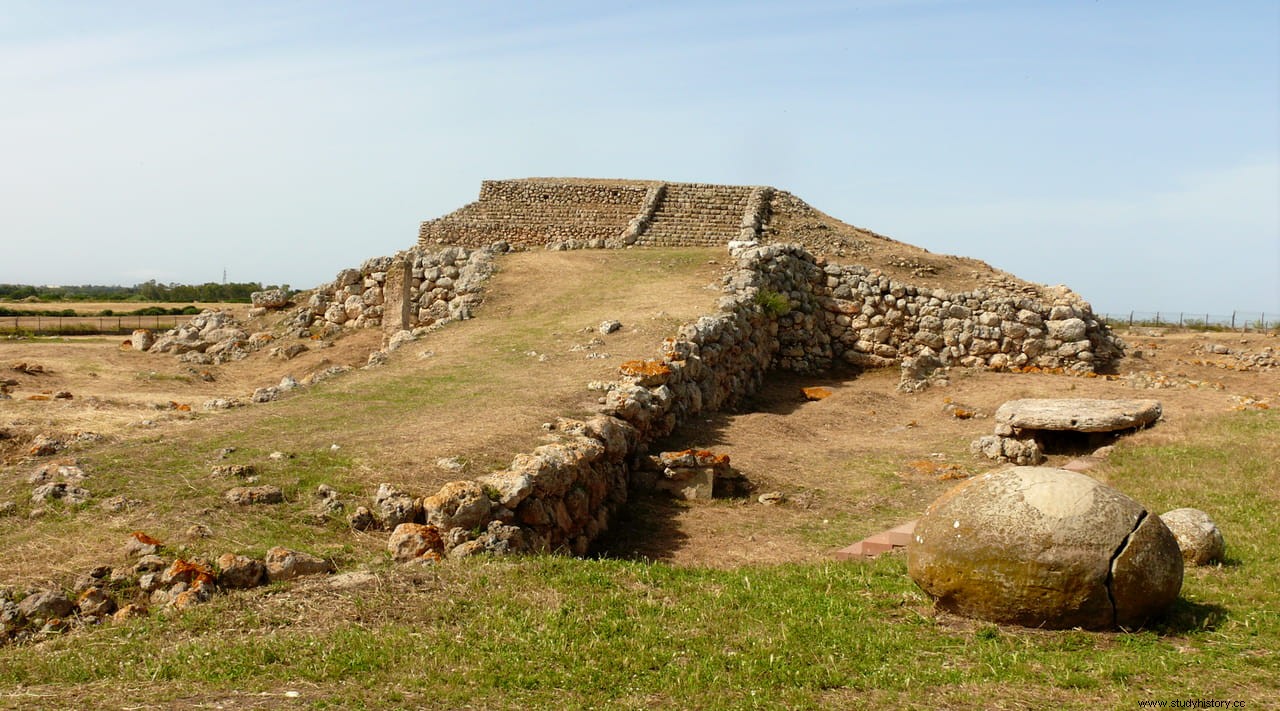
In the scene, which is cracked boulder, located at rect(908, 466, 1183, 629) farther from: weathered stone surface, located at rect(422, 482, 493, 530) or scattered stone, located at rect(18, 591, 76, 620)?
scattered stone, located at rect(18, 591, 76, 620)

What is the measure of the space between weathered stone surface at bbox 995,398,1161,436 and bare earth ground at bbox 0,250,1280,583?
330 mm

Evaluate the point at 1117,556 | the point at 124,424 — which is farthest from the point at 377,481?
the point at 1117,556

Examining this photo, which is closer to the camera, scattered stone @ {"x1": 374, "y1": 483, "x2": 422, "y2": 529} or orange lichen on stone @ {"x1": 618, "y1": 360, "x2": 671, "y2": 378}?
scattered stone @ {"x1": 374, "y1": 483, "x2": 422, "y2": 529}

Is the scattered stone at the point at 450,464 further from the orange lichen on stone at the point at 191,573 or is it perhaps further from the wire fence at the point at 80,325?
the wire fence at the point at 80,325

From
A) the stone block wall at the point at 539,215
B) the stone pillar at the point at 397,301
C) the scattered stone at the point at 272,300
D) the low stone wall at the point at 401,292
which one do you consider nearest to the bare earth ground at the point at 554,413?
the low stone wall at the point at 401,292

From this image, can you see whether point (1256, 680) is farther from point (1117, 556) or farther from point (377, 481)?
point (377, 481)

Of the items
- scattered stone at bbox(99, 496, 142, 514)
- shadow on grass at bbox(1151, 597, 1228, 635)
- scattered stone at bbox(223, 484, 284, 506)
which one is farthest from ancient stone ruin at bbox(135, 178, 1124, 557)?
shadow on grass at bbox(1151, 597, 1228, 635)

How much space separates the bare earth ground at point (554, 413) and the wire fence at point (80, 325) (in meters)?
5.65

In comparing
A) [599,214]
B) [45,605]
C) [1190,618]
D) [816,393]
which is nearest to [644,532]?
[1190,618]

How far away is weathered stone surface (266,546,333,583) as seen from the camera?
744 cm

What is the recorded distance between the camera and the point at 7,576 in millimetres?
7102

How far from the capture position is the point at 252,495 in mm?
8766

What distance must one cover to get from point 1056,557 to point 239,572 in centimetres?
567

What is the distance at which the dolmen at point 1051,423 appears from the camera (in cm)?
1447
